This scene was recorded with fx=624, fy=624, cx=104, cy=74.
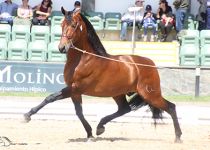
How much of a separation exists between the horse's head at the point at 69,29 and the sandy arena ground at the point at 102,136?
4.60ft

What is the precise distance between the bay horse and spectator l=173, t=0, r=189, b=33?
9.71 meters

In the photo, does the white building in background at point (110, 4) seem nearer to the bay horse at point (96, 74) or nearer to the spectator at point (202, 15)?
the spectator at point (202, 15)

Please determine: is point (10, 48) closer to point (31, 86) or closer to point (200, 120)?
point (31, 86)

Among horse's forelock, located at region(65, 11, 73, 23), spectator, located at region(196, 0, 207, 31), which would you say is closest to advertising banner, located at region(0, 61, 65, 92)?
spectator, located at region(196, 0, 207, 31)

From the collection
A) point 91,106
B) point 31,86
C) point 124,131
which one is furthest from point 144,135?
point 31,86

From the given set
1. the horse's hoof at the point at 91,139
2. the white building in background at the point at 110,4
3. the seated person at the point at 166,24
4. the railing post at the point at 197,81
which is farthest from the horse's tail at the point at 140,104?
the white building in background at the point at 110,4

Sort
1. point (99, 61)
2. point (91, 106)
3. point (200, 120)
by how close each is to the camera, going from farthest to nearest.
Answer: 1. point (91, 106)
2. point (200, 120)
3. point (99, 61)

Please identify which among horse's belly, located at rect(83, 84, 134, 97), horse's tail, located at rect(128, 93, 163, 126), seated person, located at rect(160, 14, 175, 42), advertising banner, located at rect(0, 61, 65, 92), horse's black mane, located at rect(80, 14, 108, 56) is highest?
horse's black mane, located at rect(80, 14, 108, 56)

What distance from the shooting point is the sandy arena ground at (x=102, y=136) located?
872 centimetres

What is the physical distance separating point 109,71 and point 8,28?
10.2 metres

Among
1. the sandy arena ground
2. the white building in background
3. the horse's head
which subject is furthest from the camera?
the white building in background

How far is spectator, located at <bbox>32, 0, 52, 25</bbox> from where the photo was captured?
64.3ft

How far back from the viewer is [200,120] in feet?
40.2

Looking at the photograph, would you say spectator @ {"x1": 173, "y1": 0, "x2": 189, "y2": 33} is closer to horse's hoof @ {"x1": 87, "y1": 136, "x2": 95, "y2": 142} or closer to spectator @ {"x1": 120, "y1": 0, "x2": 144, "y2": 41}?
spectator @ {"x1": 120, "y1": 0, "x2": 144, "y2": 41}
